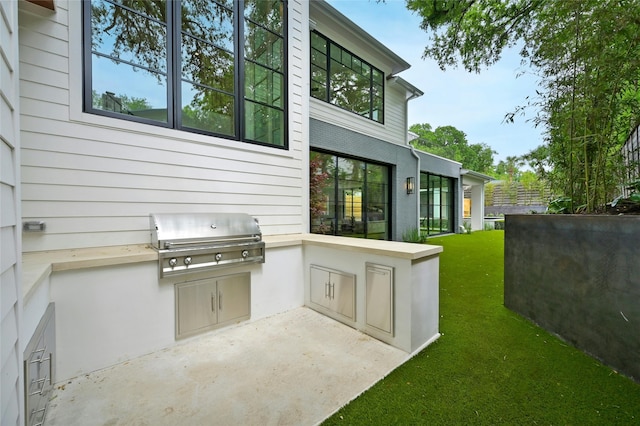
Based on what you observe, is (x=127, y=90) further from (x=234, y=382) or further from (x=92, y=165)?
(x=234, y=382)

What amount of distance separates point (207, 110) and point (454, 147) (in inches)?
1265

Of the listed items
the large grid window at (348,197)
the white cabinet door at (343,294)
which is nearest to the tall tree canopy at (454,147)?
the large grid window at (348,197)

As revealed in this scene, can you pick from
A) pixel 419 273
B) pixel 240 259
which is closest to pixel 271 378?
pixel 240 259

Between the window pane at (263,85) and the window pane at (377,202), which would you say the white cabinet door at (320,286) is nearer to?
the window pane at (263,85)

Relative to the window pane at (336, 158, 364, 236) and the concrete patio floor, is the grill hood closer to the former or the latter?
the concrete patio floor

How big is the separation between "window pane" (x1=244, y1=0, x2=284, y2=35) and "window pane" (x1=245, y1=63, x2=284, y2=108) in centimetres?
63

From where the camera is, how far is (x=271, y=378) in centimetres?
209

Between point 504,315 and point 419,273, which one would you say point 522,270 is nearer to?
point 504,315

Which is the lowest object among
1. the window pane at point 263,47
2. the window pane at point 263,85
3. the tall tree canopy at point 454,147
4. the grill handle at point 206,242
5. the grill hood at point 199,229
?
the grill handle at point 206,242

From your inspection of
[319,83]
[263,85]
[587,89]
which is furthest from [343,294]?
[319,83]

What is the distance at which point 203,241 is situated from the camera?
105 inches

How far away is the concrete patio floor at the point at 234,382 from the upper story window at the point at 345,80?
5.02m

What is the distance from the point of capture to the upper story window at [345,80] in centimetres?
587

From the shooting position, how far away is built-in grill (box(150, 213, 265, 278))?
2.50 m
